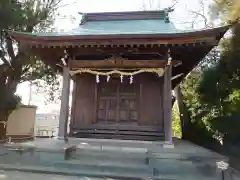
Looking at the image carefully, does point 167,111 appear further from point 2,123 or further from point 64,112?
point 2,123

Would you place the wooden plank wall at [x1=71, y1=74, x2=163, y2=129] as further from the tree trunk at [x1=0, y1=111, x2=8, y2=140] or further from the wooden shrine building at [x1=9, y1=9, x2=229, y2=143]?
the tree trunk at [x1=0, y1=111, x2=8, y2=140]

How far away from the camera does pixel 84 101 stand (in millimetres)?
11195

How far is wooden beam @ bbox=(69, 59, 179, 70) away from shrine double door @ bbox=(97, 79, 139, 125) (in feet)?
3.37

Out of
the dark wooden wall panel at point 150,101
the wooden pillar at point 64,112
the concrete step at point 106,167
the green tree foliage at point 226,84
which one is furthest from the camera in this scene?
the green tree foliage at point 226,84

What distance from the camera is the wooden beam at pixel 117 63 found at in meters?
9.99

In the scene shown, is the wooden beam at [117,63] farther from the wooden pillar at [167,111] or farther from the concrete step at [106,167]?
the concrete step at [106,167]

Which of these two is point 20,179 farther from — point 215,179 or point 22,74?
point 22,74

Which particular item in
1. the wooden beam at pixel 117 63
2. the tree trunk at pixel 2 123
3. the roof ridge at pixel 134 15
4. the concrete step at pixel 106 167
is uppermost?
the roof ridge at pixel 134 15

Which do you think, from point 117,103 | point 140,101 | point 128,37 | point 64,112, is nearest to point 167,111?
point 140,101

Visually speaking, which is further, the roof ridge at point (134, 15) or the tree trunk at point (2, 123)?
the tree trunk at point (2, 123)

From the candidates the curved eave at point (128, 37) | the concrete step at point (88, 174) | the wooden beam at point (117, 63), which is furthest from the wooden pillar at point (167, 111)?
the concrete step at point (88, 174)

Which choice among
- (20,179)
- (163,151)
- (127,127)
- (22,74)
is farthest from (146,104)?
(22,74)

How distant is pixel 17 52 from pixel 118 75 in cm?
838

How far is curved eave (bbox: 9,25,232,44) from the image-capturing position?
28.7 ft
